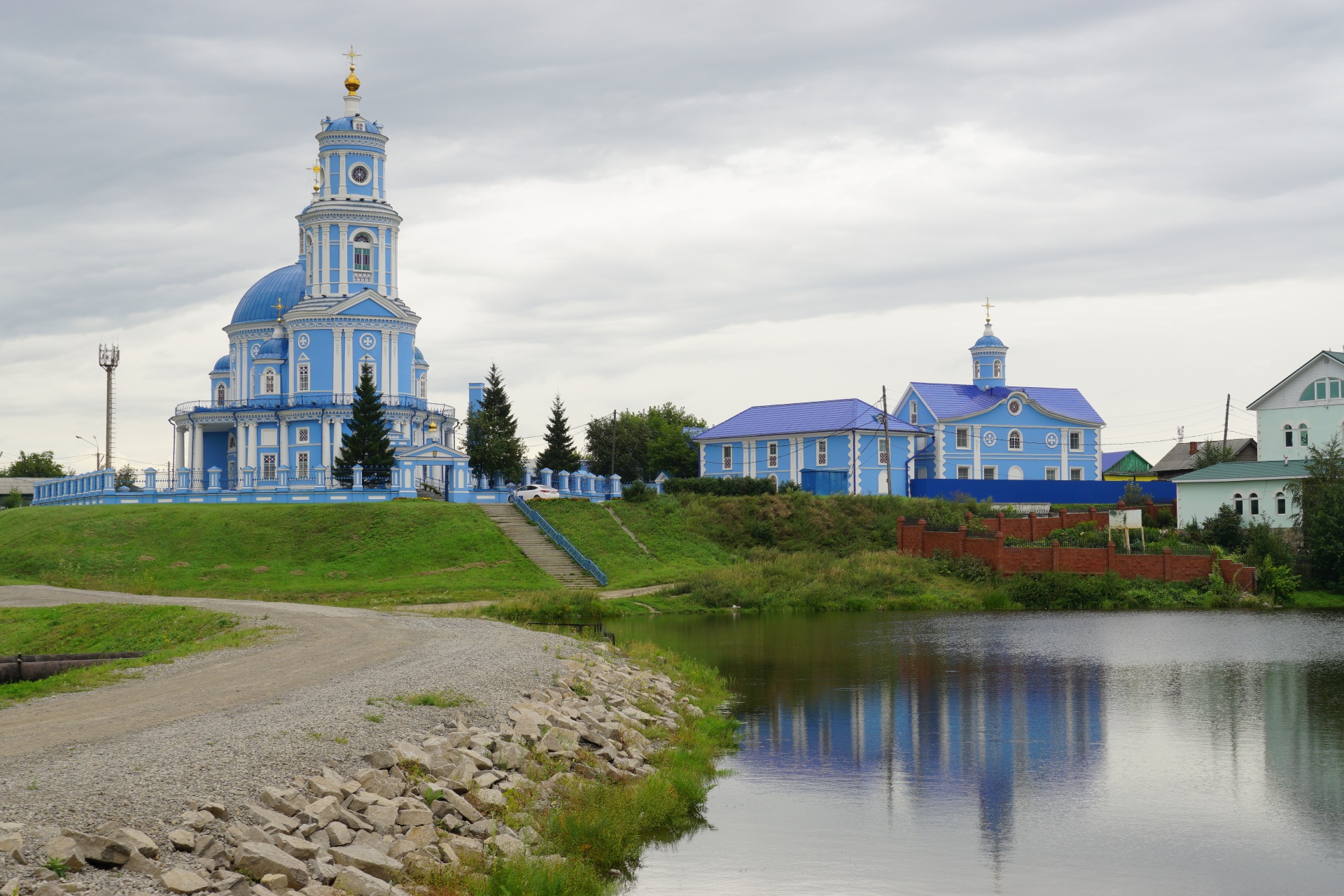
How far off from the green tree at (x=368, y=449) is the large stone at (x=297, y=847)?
5487 centimetres

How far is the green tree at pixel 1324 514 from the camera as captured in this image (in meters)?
51.0

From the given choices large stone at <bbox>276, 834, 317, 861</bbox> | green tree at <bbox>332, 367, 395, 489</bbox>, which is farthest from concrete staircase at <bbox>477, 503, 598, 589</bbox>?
large stone at <bbox>276, 834, 317, 861</bbox>

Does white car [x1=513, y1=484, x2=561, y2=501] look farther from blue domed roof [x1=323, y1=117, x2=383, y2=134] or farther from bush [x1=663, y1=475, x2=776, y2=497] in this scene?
blue domed roof [x1=323, y1=117, x2=383, y2=134]

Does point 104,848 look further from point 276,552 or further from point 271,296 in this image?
point 271,296

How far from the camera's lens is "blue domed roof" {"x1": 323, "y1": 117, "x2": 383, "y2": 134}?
74375 millimetres

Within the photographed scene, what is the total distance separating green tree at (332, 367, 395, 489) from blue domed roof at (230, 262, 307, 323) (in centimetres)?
1384

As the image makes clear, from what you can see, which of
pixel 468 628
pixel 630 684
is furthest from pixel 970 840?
pixel 468 628

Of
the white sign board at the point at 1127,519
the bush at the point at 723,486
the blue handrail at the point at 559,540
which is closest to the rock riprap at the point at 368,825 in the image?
the blue handrail at the point at 559,540

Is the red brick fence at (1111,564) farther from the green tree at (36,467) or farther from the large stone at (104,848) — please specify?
the green tree at (36,467)

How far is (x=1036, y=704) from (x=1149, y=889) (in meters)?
11.4

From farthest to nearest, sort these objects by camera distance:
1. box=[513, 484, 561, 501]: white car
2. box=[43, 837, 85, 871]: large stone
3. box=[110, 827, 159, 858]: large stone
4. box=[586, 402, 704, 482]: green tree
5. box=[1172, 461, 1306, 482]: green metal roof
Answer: box=[586, 402, 704, 482]: green tree → box=[513, 484, 561, 501]: white car → box=[1172, 461, 1306, 482]: green metal roof → box=[110, 827, 159, 858]: large stone → box=[43, 837, 85, 871]: large stone

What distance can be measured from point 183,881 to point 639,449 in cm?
8883

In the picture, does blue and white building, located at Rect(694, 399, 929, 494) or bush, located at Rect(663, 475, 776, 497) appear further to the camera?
blue and white building, located at Rect(694, 399, 929, 494)

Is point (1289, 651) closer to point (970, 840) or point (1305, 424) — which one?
point (970, 840)
